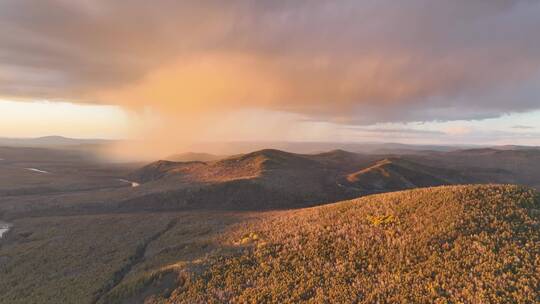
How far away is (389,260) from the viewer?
72.7 feet

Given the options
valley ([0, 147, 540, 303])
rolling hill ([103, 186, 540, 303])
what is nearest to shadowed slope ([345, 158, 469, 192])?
valley ([0, 147, 540, 303])

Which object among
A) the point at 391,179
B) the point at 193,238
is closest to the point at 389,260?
the point at 193,238

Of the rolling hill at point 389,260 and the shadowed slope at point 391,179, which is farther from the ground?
the rolling hill at point 389,260

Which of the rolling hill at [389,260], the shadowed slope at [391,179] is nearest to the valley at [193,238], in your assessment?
the rolling hill at [389,260]

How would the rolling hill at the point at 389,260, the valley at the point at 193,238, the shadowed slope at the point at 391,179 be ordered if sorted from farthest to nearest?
1. the shadowed slope at the point at 391,179
2. the valley at the point at 193,238
3. the rolling hill at the point at 389,260

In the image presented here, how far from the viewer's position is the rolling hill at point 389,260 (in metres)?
18.1

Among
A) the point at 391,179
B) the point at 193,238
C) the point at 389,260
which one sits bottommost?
the point at 193,238

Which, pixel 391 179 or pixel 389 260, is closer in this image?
pixel 389 260

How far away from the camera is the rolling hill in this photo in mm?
18062

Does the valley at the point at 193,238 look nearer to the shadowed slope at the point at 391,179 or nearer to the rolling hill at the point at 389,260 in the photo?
Result: the rolling hill at the point at 389,260

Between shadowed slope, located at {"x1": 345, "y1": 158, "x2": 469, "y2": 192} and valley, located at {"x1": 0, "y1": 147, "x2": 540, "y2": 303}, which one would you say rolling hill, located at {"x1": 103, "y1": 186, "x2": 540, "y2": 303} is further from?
shadowed slope, located at {"x1": 345, "y1": 158, "x2": 469, "y2": 192}

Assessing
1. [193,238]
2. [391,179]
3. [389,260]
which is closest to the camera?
[389,260]

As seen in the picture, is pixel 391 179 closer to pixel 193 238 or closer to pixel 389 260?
pixel 193 238

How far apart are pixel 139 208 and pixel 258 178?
4120 cm
